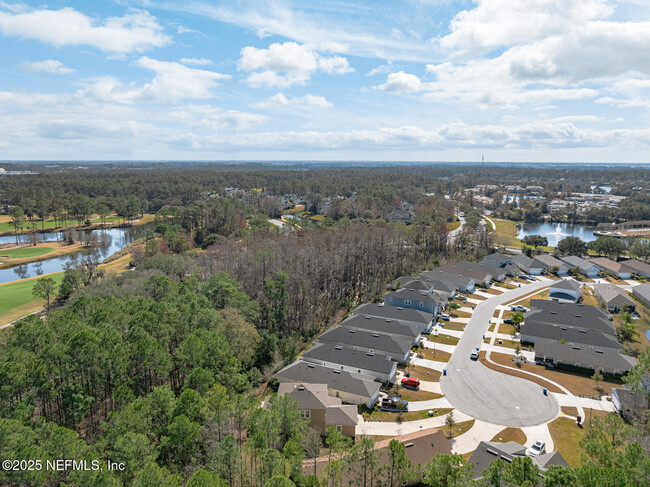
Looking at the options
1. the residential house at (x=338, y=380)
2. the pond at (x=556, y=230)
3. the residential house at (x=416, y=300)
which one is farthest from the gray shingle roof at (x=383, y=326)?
the pond at (x=556, y=230)

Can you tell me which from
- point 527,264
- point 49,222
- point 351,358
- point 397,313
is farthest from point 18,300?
point 527,264

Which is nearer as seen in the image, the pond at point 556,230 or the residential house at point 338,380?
the residential house at point 338,380

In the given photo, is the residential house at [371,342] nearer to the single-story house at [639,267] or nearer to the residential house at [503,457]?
the residential house at [503,457]

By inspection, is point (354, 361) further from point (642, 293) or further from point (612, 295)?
point (642, 293)

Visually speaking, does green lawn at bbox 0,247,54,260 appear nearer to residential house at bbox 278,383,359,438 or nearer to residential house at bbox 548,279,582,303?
residential house at bbox 278,383,359,438

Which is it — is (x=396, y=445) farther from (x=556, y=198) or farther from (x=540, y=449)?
(x=556, y=198)

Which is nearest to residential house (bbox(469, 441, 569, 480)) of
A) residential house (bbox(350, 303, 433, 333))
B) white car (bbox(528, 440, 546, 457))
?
white car (bbox(528, 440, 546, 457))

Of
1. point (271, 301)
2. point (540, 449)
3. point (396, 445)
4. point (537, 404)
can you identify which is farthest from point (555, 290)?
point (396, 445)
